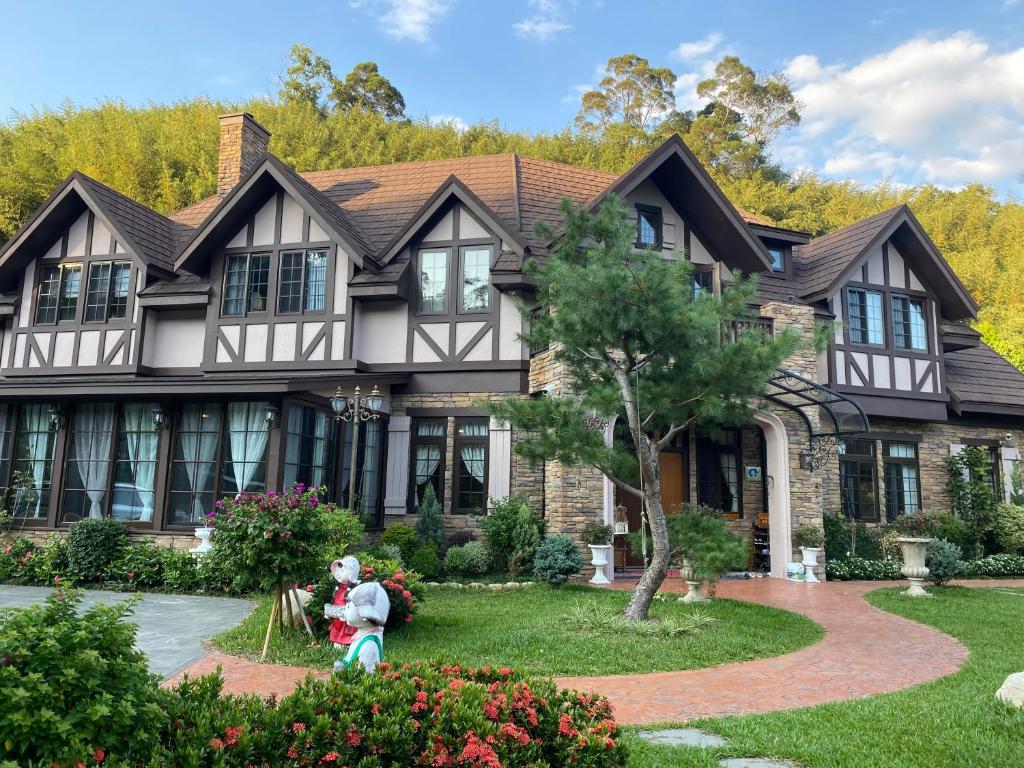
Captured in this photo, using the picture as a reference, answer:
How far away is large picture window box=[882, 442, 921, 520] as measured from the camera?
16.6 metres

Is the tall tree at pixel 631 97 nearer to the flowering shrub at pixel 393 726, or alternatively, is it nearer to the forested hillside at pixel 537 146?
the forested hillside at pixel 537 146

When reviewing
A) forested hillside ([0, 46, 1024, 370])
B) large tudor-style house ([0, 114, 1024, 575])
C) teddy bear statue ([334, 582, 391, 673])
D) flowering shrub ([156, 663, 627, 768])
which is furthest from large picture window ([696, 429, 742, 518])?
forested hillside ([0, 46, 1024, 370])

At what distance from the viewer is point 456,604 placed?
10.2 m

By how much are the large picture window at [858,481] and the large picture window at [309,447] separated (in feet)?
35.5

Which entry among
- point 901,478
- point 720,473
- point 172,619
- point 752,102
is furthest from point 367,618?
point 752,102

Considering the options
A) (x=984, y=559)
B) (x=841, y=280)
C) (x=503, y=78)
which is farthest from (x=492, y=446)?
(x=503, y=78)

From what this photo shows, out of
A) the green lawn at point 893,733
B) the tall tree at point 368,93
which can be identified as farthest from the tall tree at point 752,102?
the green lawn at point 893,733

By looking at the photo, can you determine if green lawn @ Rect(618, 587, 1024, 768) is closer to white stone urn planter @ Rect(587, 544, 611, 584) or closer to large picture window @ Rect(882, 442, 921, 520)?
white stone urn planter @ Rect(587, 544, 611, 584)

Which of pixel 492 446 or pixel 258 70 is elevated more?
pixel 258 70

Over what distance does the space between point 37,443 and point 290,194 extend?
6.49 meters

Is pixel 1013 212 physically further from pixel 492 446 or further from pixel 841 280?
pixel 492 446

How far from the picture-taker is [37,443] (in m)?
13.5

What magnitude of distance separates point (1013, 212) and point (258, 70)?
36.8 meters

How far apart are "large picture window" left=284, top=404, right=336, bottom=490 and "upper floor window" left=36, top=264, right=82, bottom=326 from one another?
639 cm
